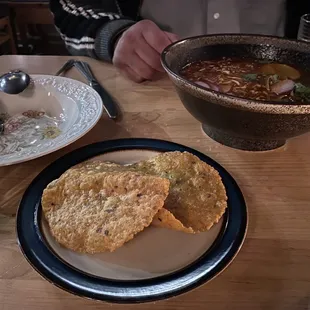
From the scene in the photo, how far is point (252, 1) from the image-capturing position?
5.23ft

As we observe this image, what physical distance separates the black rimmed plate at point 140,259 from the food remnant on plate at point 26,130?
0.23 meters

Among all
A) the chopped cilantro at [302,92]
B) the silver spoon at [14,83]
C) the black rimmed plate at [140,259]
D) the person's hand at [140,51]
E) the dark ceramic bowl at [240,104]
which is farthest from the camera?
the person's hand at [140,51]

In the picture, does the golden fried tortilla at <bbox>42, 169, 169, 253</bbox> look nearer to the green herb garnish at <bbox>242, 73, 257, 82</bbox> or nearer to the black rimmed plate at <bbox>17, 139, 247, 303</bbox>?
the black rimmed plate at <bbox>17, 139, 247, 303</bbox>

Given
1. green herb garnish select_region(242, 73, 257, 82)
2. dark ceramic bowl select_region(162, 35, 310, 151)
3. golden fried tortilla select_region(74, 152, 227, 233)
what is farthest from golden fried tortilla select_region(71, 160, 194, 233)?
green herb garnish select_region(242, 73, 257, 82)

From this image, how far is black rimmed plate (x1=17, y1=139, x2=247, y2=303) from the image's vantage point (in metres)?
0.52

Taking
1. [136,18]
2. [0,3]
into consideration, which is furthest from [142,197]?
[0,3]

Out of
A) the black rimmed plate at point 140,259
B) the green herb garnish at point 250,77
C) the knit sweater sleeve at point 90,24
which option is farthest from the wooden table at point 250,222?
the knit sweater sleeve at point 90,24

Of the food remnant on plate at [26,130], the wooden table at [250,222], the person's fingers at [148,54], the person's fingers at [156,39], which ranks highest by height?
Result: the person's fingers at [156,39]

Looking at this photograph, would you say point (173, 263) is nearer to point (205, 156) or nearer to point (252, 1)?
point (205, 156)

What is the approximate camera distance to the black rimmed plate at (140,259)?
0.52 meters

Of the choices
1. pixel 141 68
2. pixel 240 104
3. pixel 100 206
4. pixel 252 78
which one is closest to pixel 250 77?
pixel 252 78

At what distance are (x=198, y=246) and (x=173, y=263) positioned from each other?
0.05 meters

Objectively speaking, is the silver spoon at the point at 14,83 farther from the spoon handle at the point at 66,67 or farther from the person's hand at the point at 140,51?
the person's hand at the point at 140,51

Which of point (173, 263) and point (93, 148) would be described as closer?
point (173, 263)
